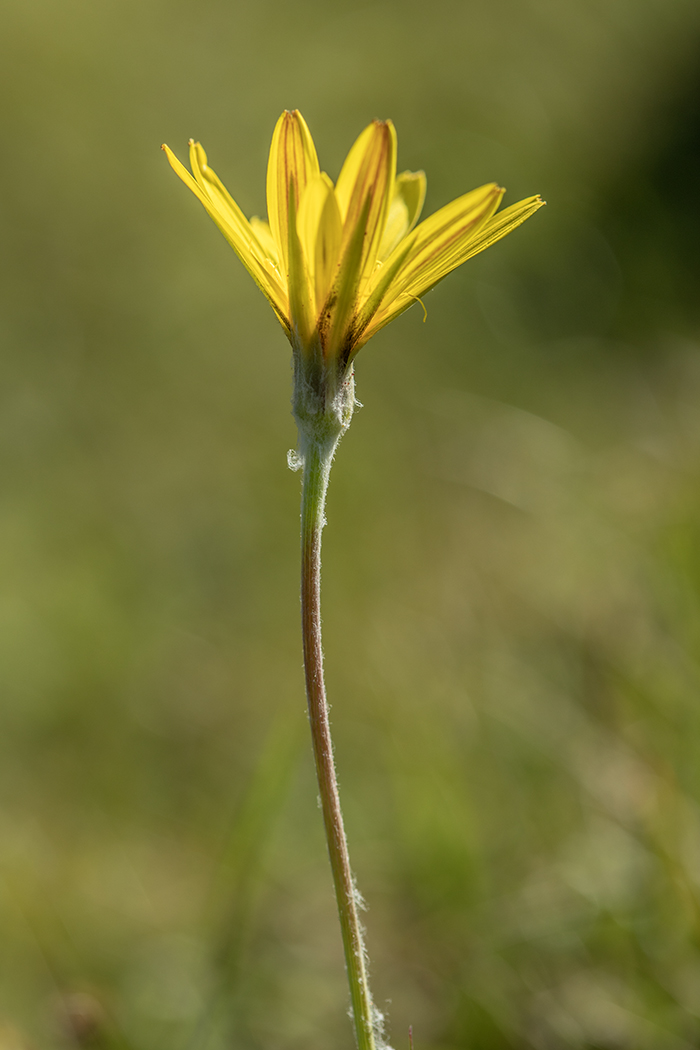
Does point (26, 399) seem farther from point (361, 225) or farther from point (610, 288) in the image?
point (361, 225)

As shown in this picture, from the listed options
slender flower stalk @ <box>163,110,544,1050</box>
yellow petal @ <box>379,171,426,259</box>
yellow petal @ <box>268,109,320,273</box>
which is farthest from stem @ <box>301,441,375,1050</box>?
yellow petal @ <box>379,171,426,259</box>

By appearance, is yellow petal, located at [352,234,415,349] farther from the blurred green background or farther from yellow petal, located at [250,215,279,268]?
the blurred green background

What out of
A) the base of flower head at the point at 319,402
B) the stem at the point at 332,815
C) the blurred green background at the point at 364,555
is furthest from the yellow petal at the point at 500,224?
the blurred green background at the point at 364,555

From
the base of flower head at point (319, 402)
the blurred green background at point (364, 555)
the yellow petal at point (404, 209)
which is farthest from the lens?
the blurred green background at point (364, 555)

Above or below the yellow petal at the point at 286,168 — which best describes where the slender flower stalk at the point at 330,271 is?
below

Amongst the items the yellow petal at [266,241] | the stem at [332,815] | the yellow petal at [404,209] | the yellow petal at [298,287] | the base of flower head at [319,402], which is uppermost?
the yellow petal at [404,209]

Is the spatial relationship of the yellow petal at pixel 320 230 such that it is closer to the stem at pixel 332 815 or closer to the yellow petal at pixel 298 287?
the yellow petal at pixel 298 287

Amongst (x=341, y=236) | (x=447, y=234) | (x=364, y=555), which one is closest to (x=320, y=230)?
(x=341, y=236)

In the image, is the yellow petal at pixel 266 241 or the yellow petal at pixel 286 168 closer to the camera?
the yellow petal at pixel 286 168
